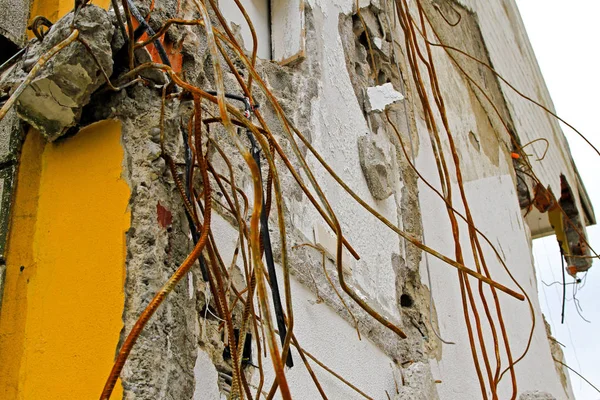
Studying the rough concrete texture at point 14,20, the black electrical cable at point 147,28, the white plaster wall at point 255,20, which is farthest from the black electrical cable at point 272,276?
the white plaster wall at point 255,20

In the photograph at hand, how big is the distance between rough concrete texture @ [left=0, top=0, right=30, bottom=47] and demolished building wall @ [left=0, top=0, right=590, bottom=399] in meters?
0.16

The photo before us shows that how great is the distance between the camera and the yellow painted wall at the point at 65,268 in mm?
1104

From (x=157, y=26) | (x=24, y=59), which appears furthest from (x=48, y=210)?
(x=157, y=26)

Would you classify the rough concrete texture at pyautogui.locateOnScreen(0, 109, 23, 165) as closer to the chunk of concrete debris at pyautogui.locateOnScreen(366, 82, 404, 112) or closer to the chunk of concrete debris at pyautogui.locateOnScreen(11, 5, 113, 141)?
the chunk of concrete debris at pyautogui.locateOnScreen(11, 5, 113, 141)

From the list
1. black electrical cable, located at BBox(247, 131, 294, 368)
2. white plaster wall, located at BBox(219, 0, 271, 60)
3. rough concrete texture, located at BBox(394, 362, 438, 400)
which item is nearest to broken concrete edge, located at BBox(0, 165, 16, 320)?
black electrical cable, located at BBox(247, 131, 294, 368)

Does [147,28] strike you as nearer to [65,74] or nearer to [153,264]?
[65,74]

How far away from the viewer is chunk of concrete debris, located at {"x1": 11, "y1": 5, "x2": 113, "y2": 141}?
3.88ft

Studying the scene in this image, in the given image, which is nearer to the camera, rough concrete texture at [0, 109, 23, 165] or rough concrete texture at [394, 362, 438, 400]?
rough concrete texture at [0, 109, 23, 165]

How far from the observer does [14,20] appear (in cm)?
142

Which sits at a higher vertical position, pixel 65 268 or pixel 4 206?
pixel 4 206

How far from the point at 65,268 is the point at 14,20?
21.8 inches

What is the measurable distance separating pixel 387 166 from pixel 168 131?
1.10 metres

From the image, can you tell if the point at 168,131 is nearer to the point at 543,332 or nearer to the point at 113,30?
the point at 113,30

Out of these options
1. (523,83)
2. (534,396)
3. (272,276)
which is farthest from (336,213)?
(523,83)
